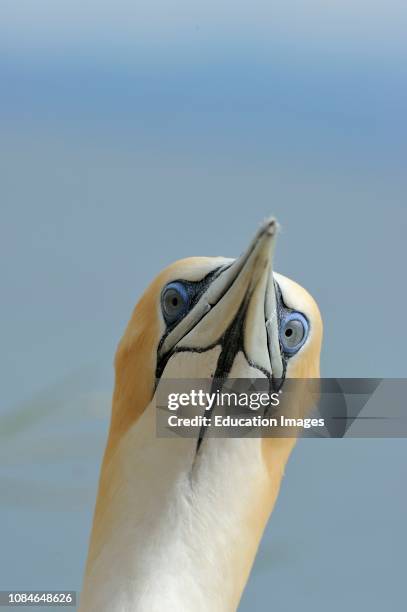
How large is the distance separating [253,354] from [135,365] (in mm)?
463

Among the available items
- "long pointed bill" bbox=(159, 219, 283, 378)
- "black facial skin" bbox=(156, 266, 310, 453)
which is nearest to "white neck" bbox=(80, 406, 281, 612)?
"black facial skin" bbox=(156, 266, 310, 453)

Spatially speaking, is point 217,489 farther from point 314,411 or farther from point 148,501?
point 314,411

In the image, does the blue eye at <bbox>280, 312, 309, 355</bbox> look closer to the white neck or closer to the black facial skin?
the black facial skin

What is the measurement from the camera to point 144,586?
10.6 ft

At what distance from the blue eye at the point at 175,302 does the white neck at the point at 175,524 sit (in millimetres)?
306

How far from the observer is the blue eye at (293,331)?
3307 millimetres

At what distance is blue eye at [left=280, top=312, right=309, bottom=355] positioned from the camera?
331cm

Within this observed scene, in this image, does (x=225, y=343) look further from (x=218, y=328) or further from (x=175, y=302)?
(x=175, y=302)

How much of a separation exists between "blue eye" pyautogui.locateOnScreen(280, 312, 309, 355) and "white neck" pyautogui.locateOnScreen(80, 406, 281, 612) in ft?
1.01

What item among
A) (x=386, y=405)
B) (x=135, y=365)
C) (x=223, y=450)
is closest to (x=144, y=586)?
(x=223, y=450)

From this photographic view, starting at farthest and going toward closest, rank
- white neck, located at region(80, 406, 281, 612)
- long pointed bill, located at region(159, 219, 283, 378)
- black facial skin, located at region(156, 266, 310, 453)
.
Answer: white neck, located at region(80, 406, 281, 612), black facial skin, located at region(156, 266, 310, 453), long pointed bill, located at region(159, 219, 283, 378)

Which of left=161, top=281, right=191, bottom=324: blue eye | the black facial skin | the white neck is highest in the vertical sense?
left=161, top=281, right=191, bottom=324: blue eye

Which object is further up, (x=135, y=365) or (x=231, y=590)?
(x=135, y=365)

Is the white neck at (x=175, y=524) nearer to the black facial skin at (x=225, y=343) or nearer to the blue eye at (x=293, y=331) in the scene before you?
the black facial skin at (x=225, y=343)
